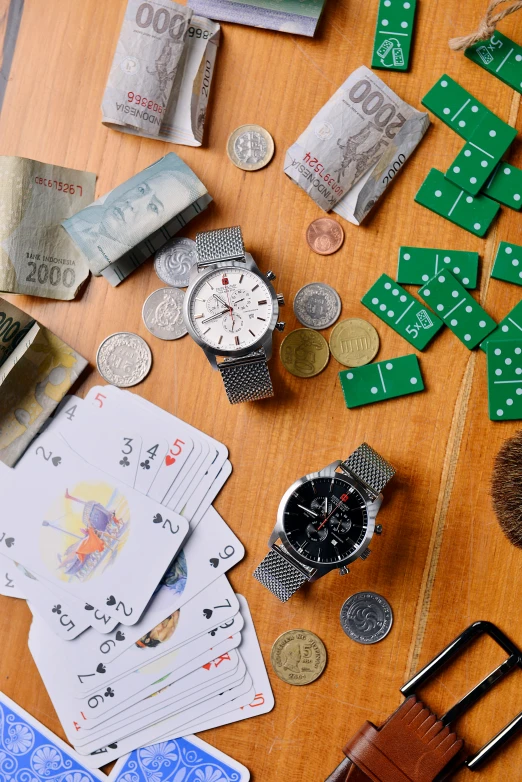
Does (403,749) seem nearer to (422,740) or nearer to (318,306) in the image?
(422,740)

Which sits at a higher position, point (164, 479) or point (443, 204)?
point (443, 204)

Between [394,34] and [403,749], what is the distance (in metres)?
1.45

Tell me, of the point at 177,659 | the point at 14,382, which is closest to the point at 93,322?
the point at 14,382

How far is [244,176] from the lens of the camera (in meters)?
1.48

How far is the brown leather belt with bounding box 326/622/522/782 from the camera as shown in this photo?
1.35m

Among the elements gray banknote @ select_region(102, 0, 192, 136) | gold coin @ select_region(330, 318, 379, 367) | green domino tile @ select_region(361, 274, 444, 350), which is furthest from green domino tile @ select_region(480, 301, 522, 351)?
gray banknote @ select_region(102, 0, 192, 136)

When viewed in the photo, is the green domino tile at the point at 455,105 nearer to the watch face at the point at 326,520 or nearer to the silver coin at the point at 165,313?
the silver coin at the point at 165,313

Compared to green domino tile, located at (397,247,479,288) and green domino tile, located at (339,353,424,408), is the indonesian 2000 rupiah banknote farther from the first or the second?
green domino tile, located at (397,247,479,288)

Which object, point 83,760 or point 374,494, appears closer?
point 374,494

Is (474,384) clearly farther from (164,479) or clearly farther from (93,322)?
(93,322)

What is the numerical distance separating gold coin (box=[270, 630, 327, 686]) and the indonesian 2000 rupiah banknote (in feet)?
2.25

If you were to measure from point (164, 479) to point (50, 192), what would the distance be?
0.65m

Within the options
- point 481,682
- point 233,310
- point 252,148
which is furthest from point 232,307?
point 481,682

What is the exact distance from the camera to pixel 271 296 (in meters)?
1.38
